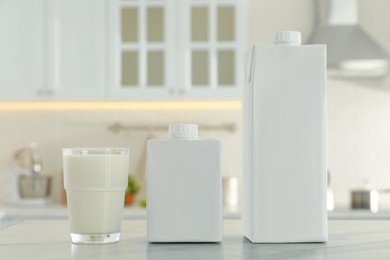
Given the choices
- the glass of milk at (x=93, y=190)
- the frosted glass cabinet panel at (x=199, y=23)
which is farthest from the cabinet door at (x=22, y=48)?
the glass of milk at (x=93, y=190)

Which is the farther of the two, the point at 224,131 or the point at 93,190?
the point at 224,131

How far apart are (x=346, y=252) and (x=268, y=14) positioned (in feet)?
11.4

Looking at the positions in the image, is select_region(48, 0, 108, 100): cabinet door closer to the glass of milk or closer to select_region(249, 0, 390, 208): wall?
select_region(249, 0, 390, 208): wall

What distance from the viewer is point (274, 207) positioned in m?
1.24

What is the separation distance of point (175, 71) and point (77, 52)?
54 cm

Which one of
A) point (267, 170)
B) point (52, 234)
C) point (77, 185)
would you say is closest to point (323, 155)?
point (267, 170)

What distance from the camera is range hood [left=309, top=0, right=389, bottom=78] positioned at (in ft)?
13.9

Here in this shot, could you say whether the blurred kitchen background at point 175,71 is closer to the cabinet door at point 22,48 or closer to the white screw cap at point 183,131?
the cabinet door at point 22,48

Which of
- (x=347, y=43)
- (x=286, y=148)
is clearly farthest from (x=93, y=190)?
(x=347, y=43)

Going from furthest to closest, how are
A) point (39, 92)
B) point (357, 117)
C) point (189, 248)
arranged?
point (357, 117) < point (39, 92) < point (189, 248)

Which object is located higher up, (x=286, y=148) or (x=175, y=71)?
(x=175, y=71)

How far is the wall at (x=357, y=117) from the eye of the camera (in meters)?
4.44

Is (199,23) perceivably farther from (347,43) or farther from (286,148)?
(286,148)

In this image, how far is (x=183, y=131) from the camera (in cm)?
124
